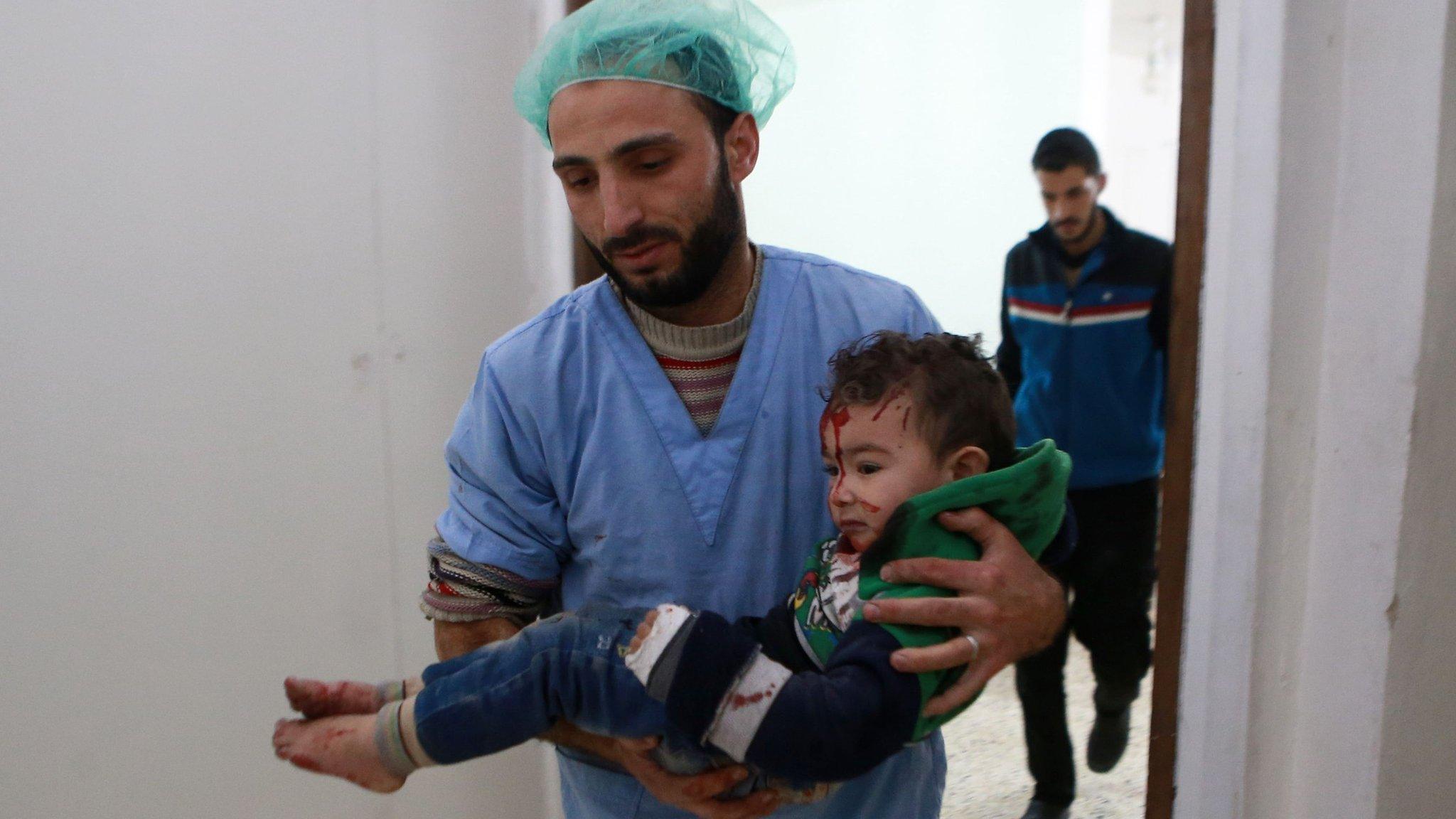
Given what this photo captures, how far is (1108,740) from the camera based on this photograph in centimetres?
244

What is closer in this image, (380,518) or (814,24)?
(380,518)

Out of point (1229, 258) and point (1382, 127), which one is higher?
point (1382, 127)

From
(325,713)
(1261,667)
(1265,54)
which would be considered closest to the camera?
(325,713)

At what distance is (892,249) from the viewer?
10.5ft

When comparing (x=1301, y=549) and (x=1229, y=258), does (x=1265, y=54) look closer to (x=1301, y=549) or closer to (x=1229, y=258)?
(x=1229, y=258)

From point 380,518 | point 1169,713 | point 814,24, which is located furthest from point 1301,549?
point 814,24

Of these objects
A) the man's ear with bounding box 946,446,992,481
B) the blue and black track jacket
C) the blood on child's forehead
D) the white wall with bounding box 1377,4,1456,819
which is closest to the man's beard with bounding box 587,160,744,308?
the blood on child's forehead

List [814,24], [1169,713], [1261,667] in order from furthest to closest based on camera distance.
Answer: [814,24] < [1169,713] < [1261,667]

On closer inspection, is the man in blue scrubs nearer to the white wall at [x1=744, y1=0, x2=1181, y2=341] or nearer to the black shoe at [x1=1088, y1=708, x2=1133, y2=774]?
the black shoe at [x1=1088, y1=708, x2=1133, y2=774]

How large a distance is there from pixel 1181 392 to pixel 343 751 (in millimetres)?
1161

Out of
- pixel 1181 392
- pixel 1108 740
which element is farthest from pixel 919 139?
pixel 1181 392

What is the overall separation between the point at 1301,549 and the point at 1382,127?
0.53 m

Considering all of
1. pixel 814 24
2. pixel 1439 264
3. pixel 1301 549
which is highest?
pixel 814 24

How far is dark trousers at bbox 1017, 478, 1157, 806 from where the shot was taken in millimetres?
2221
